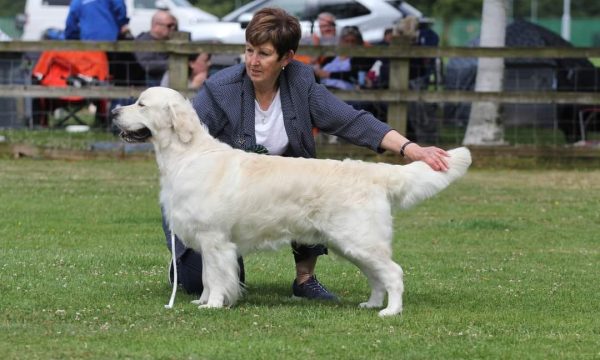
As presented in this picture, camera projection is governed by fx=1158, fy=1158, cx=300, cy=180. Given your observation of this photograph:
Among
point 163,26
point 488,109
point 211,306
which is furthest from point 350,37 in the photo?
point 211,306

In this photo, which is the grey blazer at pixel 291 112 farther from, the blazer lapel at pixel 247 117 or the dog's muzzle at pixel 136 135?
the dog's muzzle at pixel 136 135

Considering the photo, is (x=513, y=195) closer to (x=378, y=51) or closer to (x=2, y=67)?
(x=378, y=51)

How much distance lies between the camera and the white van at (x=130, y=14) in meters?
22.5

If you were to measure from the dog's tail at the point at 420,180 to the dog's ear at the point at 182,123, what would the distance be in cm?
119

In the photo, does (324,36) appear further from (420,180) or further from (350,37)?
(420,180)

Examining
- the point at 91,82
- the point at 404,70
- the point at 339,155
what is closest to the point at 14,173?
the point at 91,82

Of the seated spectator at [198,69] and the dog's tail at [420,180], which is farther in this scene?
the seated spectator at [198,69]

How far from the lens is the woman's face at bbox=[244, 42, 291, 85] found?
22.5ft

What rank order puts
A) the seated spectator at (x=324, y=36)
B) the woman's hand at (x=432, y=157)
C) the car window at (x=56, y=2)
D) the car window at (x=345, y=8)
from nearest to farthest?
the woman's hand at (x=432, y=157)
the seated spectator at (x=324, y=36)
the car window at (x=56, y=2)
the car window at (x=345, y=8)

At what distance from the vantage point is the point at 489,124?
1638 cm

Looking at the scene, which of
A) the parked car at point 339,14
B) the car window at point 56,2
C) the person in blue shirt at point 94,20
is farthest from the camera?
the car window at point 56,2

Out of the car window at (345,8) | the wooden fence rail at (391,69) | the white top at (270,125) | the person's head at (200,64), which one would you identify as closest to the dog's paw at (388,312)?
the white top at (270,125)

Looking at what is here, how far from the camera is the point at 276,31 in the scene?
6.82m

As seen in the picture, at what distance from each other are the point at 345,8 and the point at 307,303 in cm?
1785
